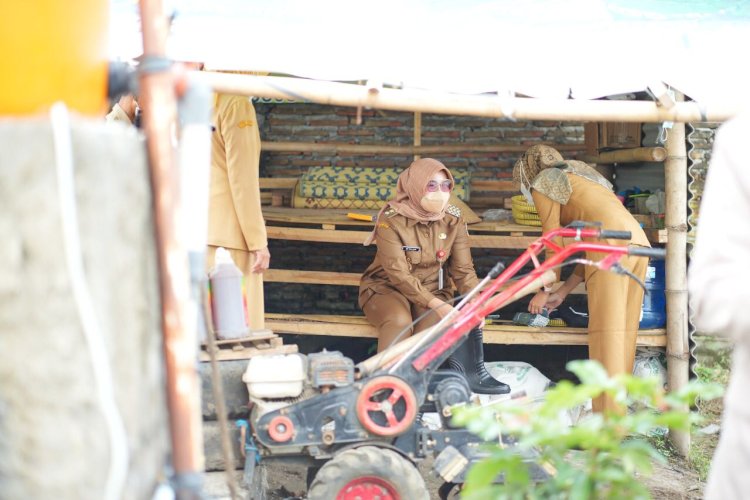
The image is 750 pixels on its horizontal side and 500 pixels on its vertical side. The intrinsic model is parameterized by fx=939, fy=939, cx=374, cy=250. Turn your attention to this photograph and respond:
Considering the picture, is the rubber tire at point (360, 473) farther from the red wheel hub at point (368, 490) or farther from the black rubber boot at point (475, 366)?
the black rubber boot at point (475, 366)

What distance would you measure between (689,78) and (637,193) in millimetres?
2949

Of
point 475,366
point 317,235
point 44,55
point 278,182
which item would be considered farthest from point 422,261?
point 44,55

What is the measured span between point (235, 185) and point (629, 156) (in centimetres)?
348

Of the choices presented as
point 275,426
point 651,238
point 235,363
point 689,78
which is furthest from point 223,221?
point 651,238

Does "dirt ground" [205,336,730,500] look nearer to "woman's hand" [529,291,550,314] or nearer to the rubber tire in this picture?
the rubber tire

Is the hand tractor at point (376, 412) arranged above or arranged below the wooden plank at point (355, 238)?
below

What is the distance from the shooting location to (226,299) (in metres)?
5.15

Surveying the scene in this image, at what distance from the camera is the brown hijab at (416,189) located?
6320mm

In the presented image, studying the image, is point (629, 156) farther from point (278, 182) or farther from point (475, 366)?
point (278, 182)

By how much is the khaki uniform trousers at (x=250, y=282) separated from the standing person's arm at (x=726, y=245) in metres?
4.08

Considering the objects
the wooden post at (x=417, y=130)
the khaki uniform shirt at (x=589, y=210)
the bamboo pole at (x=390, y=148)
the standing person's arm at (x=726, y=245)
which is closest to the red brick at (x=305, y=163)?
the bamboo pole at (x=390, y=148)

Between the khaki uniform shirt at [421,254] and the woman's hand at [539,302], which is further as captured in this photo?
the woman's hand at [539,302]

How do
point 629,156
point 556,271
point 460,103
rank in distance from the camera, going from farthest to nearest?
point 629,156 → point 556,271 → point 460,103

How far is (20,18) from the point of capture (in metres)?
2.17
